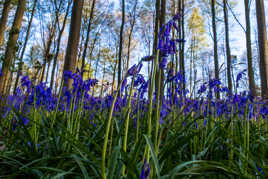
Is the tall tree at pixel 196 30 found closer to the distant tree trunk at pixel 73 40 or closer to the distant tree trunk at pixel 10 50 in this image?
the distant tree trunk at pixel 73 40

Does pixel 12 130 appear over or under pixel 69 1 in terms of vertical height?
under

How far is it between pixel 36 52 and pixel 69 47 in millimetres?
17446

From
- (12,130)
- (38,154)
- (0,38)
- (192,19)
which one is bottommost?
(38,154)

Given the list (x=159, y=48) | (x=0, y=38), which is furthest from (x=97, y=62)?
(x=159, y=48)

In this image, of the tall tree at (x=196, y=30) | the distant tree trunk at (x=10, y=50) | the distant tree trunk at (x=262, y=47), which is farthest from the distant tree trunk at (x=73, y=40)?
the tall tree at (x=196, y=30)

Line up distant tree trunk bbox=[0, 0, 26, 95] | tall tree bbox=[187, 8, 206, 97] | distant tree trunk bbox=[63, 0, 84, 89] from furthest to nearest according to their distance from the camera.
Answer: tall tree bbox=[187, 8, 206, 97], distant tree trunk bbox=[63, 0, 84, 89], distant tree trunk bbox=[0, 0, 26, 95]

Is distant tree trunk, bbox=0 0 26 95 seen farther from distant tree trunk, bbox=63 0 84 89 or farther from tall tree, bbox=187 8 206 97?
tall tree, bbox=187 8 206 97

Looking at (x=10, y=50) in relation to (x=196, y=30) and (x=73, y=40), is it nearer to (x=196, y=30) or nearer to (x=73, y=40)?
(x=73, y=40)

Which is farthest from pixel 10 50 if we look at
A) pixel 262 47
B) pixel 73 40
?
pixel 262 47

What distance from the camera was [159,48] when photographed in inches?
48.1

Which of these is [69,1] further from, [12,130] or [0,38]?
[12,130]

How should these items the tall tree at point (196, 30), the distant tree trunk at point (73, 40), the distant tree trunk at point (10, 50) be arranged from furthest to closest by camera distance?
the tall tree at point (196, 30), the distant tree trunk at point (73, 40), the distant tree trunk at point (10, 50)

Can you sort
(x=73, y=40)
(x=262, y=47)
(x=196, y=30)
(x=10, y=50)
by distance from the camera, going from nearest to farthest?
(x=10, y=50) < (x=73, y=40) < (x=262, y=47) < (x=196, y=30)

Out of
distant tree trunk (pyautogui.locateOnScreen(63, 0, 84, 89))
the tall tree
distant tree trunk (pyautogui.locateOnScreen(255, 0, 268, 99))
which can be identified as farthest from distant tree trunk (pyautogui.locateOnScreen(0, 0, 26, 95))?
the tall tree
